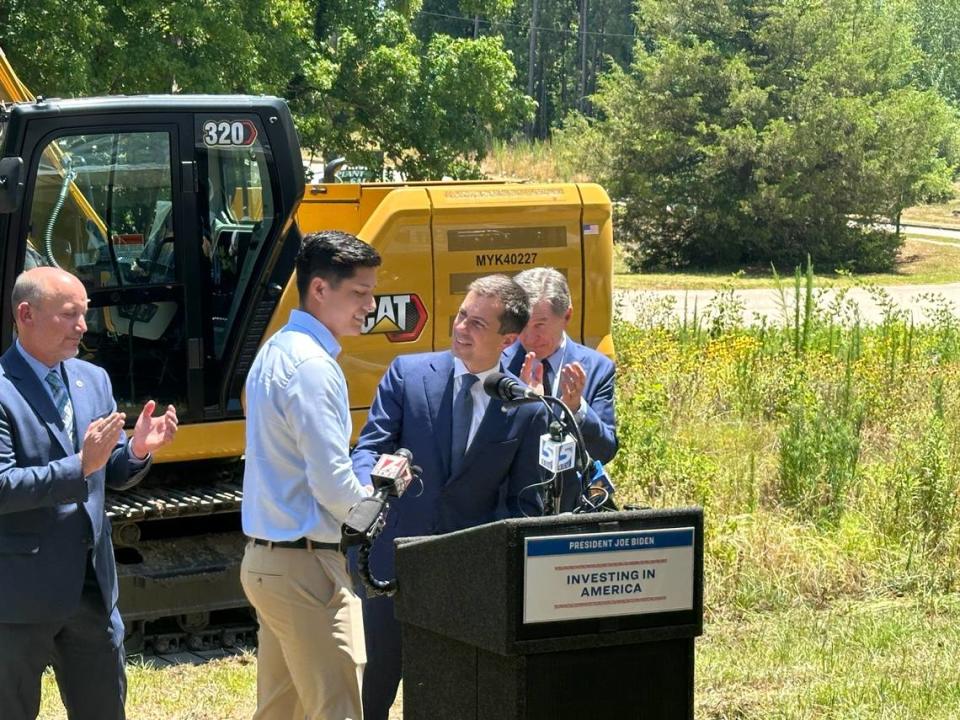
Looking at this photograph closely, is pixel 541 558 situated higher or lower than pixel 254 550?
higher

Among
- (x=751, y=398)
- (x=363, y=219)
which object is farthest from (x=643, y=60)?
(x=363, y=219)

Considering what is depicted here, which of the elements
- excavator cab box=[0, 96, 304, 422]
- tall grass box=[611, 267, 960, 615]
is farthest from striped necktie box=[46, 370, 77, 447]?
tall grass box=[611, 267, 960, 615]

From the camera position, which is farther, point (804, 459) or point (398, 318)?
point (804, 459)

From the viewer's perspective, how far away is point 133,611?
738cm

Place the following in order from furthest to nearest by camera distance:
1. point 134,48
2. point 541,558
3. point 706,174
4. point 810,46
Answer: point 810,46
point 706,174
point 134,48
point 541,558

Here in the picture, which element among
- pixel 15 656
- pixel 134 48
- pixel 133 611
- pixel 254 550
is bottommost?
pixel 133 611

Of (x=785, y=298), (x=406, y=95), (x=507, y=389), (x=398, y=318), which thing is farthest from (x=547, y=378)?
(x=785, y=298)

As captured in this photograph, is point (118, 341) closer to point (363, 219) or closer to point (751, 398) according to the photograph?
point (363, 219)

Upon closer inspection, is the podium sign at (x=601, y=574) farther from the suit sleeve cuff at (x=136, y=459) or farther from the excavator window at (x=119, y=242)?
the excavator window at (x=119, y=242)

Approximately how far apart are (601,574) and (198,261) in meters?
4.39

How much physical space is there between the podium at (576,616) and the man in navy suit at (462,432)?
3.48 ft

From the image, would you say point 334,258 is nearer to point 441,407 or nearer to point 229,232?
point 441,407

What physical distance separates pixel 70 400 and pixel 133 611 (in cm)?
299

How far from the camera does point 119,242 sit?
723cm
